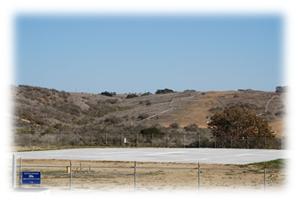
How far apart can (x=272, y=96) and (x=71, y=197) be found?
7944cm

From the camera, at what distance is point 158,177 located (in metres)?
24.9

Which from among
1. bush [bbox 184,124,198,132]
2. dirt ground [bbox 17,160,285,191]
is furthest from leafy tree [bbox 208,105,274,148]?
dirt ground [bbox 17,160,285,191]

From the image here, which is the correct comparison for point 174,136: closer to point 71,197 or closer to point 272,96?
point 272,96

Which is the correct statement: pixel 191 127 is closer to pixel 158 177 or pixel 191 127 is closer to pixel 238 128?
pixel 238 128

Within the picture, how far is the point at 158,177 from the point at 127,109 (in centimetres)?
7182

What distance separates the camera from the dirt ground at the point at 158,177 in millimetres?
21078

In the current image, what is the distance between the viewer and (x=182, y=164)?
107 ft

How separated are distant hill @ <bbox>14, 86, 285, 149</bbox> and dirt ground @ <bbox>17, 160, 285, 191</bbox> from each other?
34.8 m

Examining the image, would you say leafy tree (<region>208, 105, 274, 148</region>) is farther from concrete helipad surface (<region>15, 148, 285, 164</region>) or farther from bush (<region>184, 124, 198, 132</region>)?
bush (<region>184, 124, 198, 132</region>)

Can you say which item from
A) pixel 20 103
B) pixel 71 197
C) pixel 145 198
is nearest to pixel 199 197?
pixel 145 198

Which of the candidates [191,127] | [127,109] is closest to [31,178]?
[191,127]

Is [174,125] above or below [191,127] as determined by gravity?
above

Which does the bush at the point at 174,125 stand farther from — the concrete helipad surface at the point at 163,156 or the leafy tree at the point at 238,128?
the concrete helipad surface at the point at 163,156

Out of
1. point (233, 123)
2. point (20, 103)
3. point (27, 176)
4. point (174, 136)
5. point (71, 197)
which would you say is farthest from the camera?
point (20, 103)
